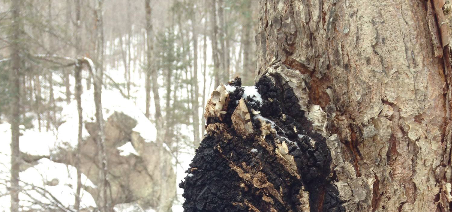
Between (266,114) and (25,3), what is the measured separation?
846 cm

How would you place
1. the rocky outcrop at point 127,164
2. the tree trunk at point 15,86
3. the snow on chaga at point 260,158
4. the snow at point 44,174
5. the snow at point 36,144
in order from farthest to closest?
the snow at point 36,144
the rocky outcrop at point 127,164
the snow at point 44,174
the tree trunk at point 15,86
the snow on chaga at point 260,158

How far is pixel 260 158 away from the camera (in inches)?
36.1

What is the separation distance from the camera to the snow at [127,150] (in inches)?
443

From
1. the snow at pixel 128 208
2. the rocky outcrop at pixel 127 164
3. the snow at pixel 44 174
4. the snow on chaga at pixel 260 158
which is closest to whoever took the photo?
the snow on chaga at pixel 260 158

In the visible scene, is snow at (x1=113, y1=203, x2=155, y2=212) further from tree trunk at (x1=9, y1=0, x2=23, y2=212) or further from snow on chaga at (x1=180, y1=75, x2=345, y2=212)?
snow on chaga at (x1=180, y1=75, x2=345, y2=212)

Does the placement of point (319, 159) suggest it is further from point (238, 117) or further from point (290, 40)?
point (290, 40)

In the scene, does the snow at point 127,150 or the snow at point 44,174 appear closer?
the snow at point 44,174

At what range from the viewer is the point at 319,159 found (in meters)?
0.89

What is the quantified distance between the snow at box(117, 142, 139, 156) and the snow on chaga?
35.8 ft

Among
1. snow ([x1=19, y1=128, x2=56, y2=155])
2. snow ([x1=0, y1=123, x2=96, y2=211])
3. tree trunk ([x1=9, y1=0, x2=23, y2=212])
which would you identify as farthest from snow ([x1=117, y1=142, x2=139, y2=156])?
tree trunk ([x1=9, y1=0, x2=23, y2=212])

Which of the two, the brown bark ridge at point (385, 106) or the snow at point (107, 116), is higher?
the snow at point (107, 116)

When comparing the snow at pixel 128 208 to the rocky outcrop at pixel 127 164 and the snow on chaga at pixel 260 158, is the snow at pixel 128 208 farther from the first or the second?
the snow on chaga at pixel 260 158

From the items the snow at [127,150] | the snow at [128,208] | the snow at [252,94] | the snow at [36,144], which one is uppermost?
the snow at [36,144]

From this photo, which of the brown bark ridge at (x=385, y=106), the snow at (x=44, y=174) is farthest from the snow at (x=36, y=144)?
the brown bark ridge at (x=385, y=106)
